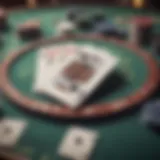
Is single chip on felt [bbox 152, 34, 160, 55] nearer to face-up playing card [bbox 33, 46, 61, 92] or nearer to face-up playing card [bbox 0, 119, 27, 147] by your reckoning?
face-up playing card [bbox 33, 46, 61, 92]

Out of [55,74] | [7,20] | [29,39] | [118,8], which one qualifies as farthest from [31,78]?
[118,8]

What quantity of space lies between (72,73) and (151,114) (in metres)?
0.29


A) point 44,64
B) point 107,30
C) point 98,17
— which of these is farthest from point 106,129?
point 98,17

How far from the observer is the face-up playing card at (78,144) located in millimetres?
912

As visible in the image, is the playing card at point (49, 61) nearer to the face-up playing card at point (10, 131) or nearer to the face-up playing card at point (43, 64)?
the face-up playing card at point (43, 64)

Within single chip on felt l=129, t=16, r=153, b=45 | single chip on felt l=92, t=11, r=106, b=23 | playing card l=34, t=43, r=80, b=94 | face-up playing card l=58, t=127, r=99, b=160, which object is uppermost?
single chip on felt l=92, t=11, r=106, b=23

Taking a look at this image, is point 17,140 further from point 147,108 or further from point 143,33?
point 143,33

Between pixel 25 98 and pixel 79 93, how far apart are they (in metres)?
0.16

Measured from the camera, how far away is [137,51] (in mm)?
1371

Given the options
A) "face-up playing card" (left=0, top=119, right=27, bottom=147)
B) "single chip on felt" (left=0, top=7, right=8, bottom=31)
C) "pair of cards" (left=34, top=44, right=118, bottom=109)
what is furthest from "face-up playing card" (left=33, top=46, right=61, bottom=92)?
"single chip on felt" (left=0, top=7, right=8, bottom=31)

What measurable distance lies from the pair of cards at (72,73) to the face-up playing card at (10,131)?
14cm

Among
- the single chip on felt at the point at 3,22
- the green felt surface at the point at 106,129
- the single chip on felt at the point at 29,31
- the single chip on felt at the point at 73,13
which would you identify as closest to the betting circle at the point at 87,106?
the green felt surface at the point at 106,129

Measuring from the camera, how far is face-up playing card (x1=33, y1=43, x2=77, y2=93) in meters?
1.15

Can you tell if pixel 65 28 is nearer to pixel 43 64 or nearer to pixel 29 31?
pixel 29 31
